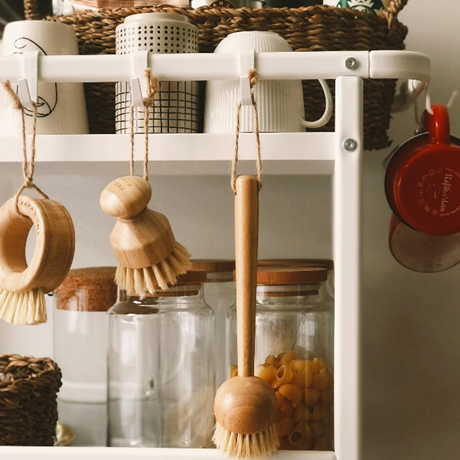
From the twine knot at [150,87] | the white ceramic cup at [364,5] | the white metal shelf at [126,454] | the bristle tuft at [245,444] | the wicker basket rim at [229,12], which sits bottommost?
the white metal shelf at [126,454]

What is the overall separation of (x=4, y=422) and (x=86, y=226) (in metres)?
0.33

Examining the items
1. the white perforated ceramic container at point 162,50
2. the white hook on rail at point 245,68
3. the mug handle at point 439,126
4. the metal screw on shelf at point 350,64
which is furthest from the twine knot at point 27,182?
the mug handle at point 439,126

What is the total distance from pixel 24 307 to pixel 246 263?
208 millimetres

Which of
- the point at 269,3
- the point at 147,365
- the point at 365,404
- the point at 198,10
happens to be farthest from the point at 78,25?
the point at 365,404

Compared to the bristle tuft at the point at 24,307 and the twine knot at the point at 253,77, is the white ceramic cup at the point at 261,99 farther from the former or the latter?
the bristle tuft at the point at 24,307

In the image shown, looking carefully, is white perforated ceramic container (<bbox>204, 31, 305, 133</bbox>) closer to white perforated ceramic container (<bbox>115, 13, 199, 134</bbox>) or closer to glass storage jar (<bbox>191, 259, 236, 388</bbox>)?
white perforated ceramic container (<bbox>115, 13, 199, 134</bbox>)

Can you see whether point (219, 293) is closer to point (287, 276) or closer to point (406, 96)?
point (287, 276)

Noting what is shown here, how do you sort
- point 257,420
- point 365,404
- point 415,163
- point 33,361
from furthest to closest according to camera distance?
point 365,404 < point 33,361 < point 415,163 < point 257,420

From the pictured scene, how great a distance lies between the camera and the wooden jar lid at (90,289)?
81 centimetres

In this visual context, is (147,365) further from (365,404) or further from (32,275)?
(365,404)

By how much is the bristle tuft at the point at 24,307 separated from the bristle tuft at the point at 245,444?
20 centimetres

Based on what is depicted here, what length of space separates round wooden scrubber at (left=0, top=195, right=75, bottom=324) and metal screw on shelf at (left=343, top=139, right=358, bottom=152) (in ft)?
0.88

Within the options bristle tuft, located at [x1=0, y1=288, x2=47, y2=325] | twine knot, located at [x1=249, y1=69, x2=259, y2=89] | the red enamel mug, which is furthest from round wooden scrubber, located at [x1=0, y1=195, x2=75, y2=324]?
the red enamel mug

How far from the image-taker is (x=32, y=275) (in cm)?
58
